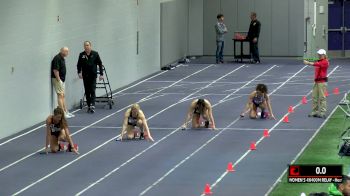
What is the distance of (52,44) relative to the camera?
35.5 m

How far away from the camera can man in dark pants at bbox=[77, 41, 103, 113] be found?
36656 millimetres

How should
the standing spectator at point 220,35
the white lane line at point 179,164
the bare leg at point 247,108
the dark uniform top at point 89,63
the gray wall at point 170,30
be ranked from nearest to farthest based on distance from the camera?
the white lane line at point 179,164
the bare leg at point 247,108
the dark uniform top at point 89,63
the gray wall at point 170,30
the standing spectator at point 220,35

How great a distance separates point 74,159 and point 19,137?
13.1 ft

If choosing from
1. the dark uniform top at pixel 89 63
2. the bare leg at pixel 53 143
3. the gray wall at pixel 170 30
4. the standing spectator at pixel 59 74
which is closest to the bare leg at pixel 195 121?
the standing spectator at pixel 59 74

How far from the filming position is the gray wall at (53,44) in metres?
32.2

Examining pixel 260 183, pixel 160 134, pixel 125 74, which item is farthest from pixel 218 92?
pixel 260 183

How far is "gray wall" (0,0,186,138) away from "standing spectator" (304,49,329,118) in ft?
24.6

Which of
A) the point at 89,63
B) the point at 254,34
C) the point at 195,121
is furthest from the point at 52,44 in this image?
the point at 254,34

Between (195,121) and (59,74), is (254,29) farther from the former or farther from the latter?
(195,121)

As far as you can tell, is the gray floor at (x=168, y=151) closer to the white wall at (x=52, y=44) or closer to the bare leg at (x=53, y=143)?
the bare leg at (x=53, y=143)

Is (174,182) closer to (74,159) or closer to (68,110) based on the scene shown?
(74,159)

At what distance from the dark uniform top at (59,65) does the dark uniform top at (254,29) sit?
589 inches

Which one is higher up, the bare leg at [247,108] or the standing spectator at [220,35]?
the standing spectator at [220,35]
